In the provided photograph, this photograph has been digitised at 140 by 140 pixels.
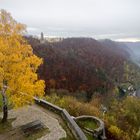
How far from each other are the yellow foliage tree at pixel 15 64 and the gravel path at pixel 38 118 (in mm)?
1252

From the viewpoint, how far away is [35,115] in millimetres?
17344

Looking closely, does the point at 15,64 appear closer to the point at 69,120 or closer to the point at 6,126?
the point at 6,126

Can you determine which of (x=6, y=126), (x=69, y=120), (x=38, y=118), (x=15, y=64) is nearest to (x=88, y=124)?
(x=69, y=120)

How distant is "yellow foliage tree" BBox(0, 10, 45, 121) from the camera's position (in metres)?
14.9

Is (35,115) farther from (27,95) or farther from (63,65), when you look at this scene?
(63,65)

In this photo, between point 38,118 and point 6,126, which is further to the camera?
point 38,118

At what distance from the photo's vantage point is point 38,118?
16.8 m

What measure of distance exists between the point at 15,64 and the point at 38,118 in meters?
4.11

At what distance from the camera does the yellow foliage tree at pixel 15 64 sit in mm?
14883

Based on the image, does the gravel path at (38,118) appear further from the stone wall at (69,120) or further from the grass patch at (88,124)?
the grass patch at (88,124)

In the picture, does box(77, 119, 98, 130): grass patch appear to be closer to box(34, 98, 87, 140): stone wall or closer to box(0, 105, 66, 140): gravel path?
box(34, 98, 87, 140): stone wall

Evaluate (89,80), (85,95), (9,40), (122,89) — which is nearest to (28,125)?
(9,40)

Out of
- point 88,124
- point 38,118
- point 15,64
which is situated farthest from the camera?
point 88,124

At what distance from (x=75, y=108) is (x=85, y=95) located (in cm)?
4505
